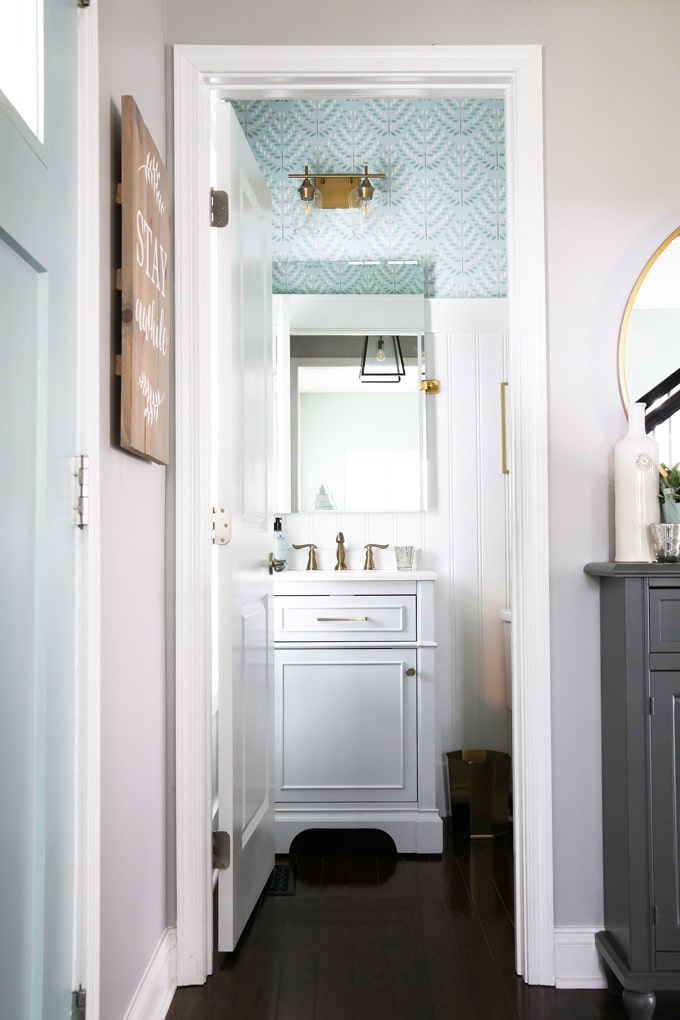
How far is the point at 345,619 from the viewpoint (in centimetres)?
303

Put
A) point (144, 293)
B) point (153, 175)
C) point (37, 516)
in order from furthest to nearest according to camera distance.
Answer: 1. point (153, 175)
2. point (144, 293)
3. point (37, 516)

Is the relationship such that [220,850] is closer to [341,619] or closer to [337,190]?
[341,619]

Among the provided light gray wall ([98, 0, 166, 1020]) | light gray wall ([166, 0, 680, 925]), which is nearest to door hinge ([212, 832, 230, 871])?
light gray wall ([98, 0, 166, 1020])

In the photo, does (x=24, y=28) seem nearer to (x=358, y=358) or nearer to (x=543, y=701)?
(x=543, y=701)

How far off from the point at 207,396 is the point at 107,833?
42.0 inches

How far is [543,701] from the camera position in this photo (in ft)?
6.87

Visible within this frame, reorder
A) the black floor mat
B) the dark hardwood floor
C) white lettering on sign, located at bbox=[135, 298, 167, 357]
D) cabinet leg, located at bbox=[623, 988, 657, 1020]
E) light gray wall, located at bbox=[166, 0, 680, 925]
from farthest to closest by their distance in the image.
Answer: the black floor mat, light gray wall, located at bbox=[166, 0, 680, 925], the dark hardwood floor, cabinet leg, located at bbox=[623, 988, 657, 1020], white lettering on sign, located at bbox=[135, 298, 167, 357]

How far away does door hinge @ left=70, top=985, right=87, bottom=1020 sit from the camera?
132 centimetres

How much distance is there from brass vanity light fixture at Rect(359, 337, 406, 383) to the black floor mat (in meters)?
1.87

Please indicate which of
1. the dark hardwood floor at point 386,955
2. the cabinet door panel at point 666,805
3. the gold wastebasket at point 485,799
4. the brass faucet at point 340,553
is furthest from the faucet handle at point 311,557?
the cabinet door panel at point 666,805

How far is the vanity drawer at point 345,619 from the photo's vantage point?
3020 millimetres

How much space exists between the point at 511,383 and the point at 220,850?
1.37m

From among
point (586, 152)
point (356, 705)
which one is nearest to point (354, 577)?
point (356, 705)

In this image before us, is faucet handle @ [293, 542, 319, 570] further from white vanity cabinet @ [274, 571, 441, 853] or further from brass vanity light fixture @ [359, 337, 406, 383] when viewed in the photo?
brass vanity light fixture @ [359, 337, 406, 383]
